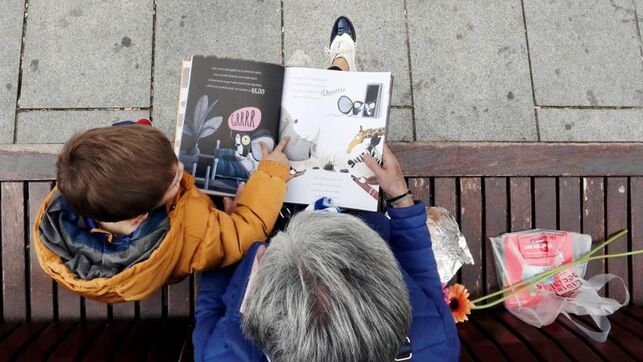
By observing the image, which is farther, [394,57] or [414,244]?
[394,57]

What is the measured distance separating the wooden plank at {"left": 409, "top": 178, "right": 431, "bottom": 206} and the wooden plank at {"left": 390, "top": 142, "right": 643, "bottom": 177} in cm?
2

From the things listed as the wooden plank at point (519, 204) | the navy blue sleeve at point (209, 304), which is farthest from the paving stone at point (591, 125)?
the navy blue sleeve at point (209, 304)

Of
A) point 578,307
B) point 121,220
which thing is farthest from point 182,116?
point 578,307

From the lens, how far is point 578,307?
5.08 feet

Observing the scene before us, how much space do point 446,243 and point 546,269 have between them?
35 cm

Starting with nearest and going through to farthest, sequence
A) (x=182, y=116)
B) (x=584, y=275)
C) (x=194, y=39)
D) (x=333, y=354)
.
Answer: (x=333, y=354) < (x=182, y=116) < (x=584, y=275) < (x=194, y=39)

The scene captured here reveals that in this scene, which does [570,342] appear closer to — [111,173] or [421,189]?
[421,189]

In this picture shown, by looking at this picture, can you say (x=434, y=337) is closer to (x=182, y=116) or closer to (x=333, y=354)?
(x=333, y=354)

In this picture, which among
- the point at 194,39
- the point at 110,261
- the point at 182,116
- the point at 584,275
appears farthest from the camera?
the point at 194,39

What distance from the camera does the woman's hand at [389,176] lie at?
1.43m

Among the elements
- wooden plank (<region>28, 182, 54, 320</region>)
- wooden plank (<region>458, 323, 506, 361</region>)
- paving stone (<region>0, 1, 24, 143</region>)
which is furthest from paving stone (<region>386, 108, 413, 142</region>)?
paving stone (<region>0, 1, 24, 143</region>)

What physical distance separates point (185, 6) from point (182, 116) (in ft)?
2.25

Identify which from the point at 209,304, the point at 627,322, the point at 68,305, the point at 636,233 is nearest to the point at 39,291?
the point at 68,305

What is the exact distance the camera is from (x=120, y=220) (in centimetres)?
104
